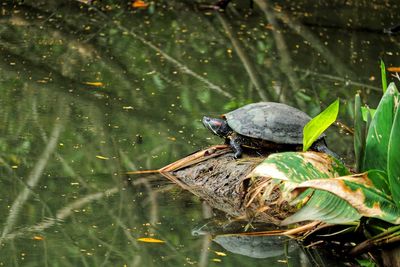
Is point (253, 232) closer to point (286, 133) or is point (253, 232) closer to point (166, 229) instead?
point (166, 229)

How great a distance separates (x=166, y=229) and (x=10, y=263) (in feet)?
3.67

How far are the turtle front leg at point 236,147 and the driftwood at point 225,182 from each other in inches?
1.5

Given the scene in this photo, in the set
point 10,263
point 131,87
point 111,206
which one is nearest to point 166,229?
point 111,206

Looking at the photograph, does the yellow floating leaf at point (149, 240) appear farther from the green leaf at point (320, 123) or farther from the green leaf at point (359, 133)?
the green leaf at point (359, 133)

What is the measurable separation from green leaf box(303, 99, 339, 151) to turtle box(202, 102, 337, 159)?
673 millimetres

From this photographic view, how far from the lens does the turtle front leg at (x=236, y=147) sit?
6.60m

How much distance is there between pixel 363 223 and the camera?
5.37 m

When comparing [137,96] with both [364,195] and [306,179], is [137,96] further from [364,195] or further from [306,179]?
[364,195]

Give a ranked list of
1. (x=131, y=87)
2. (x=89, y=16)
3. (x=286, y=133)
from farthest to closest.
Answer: (x=89, y=16), (x=131, y=87), (x=286, y=133)

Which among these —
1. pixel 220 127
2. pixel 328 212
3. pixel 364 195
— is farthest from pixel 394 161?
pixel 220 127

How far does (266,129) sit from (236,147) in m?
0.28

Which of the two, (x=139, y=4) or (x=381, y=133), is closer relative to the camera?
(x=381, y=133)

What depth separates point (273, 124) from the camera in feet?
21.2

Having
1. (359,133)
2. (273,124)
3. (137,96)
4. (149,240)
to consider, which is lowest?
(137,96)
